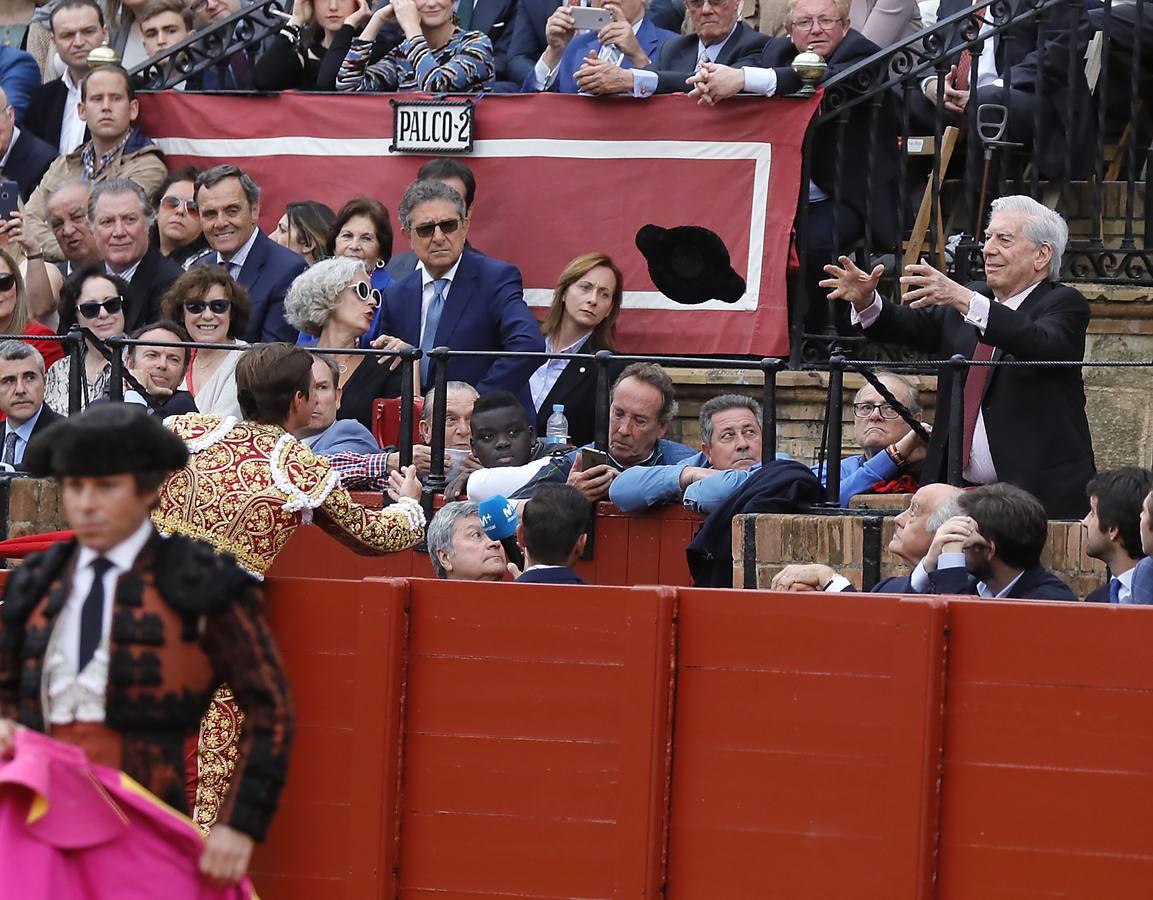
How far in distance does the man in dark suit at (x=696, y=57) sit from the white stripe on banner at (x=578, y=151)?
0.84ft

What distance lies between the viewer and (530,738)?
22.6 feet

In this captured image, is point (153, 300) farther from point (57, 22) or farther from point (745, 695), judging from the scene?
point (745, 695)

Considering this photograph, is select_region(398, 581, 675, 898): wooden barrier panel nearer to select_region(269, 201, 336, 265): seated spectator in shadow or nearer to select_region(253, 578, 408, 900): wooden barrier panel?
select_region(253, 578, 408, 900): wooden barrier panel

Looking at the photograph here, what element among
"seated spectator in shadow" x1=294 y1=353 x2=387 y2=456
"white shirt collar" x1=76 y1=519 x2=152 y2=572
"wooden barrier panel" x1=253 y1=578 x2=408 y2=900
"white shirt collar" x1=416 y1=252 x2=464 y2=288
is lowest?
"wooden barrier panel" x1=253 y1=578 x2=408 y2=900

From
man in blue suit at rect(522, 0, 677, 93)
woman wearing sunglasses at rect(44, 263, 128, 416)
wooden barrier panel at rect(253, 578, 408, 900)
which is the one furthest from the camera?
man in blue suit at rect(522, 0, 677, 93)

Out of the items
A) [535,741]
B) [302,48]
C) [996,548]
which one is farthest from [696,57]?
[535,741]

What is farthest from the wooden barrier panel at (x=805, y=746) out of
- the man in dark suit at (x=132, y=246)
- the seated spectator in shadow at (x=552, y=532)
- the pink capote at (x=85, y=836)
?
the man in dark suit at (x=132, y=246)

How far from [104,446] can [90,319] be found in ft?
15.6

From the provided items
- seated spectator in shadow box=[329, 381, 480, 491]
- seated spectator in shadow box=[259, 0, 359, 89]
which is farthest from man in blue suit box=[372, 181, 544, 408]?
seated spectator in shadow box=[259, 0, 359, 89]

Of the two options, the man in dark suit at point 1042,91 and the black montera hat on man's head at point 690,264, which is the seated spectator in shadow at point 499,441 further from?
the man in dark suit at point 1042,91

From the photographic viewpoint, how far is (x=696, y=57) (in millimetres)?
10359

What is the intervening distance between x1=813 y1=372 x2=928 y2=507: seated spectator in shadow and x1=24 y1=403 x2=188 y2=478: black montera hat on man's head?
4037 mm

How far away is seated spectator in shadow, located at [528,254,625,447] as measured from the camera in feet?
30.0

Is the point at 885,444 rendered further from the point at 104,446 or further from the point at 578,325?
the point at 104,446
